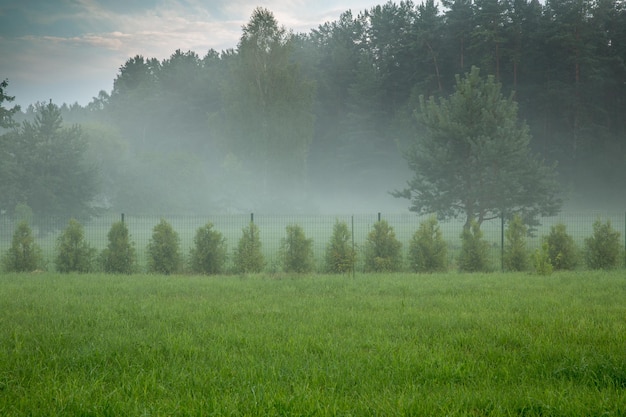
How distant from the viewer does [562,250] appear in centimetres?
1477

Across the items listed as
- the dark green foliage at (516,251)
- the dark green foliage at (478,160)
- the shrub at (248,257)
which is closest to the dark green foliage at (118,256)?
the shrub at (248,257)

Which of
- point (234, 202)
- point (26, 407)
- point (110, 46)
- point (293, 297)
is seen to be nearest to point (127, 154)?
point (234, 202)

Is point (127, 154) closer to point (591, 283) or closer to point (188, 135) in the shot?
point (188, 135)

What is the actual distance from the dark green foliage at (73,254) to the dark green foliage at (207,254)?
10.2 feet

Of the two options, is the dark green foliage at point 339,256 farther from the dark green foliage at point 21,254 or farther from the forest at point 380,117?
the forest at point 380,117

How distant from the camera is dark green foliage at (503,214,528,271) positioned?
14828mm

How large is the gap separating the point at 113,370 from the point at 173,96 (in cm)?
6536

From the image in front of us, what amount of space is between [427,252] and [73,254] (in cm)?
1027

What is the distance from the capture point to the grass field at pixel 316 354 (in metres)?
4.09

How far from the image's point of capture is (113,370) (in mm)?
4984

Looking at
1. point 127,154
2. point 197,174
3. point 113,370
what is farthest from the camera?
point 127,154

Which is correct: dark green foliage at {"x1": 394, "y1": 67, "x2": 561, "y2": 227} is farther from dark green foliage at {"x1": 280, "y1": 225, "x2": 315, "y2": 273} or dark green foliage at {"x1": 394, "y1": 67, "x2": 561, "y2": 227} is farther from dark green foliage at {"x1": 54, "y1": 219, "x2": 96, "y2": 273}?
dark green foliage at {"x1": 54, "y1": 219, "x2": 96, "y2": 273}

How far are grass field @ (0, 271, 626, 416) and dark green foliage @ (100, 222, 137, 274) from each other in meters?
5.48

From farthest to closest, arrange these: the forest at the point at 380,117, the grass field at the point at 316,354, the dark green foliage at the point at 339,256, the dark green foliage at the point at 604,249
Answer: the forest at the point at 380,117, the dark green foliage at the point at 604,249, the dark green foliage at the point at 339,256, the grass field at the point at 316,354
